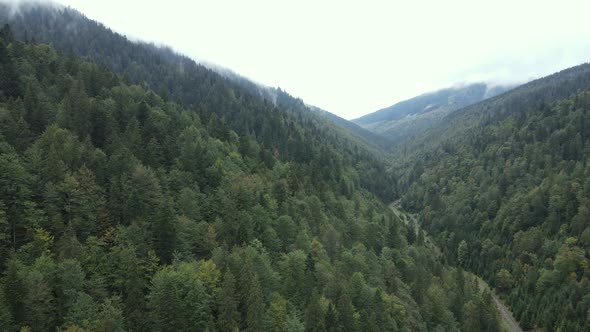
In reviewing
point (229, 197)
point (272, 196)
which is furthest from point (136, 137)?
point (272, 196)

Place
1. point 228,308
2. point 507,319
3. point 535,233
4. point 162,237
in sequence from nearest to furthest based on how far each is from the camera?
point 228,308
point 162,237
point 507,319
point 535,233

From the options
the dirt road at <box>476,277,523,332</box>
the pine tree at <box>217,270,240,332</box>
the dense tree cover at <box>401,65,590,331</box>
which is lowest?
the dirt road at <box>476,277,523,332</box>

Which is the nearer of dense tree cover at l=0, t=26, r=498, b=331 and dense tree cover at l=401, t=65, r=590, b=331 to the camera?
dense tree cover at l=0, t=26, r=498, b=331

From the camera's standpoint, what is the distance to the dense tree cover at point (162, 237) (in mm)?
56750

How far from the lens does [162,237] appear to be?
2729 inches

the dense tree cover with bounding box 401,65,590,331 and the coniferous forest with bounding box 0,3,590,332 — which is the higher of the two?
the coniferous forest with bounding box 0,3,590,332

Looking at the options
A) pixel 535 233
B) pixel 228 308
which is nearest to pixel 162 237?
pixel 228 308

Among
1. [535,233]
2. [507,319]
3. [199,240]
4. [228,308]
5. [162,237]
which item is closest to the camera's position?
[228,308]

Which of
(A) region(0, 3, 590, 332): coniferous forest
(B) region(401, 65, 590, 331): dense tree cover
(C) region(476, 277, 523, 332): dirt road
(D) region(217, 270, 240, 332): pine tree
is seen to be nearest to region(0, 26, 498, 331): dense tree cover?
(D) region(217, 270, 240, 332): pine tree

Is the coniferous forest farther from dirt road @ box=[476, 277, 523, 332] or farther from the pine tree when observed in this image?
dirt road @ box=[476, 277, 523, 332]

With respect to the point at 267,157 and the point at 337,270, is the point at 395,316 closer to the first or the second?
→ the point at 337,270

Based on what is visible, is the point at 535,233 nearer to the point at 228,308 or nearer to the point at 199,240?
the point at 199,240

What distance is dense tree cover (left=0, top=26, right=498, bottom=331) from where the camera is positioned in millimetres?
56750

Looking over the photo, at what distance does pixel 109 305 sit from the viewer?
5216cm
